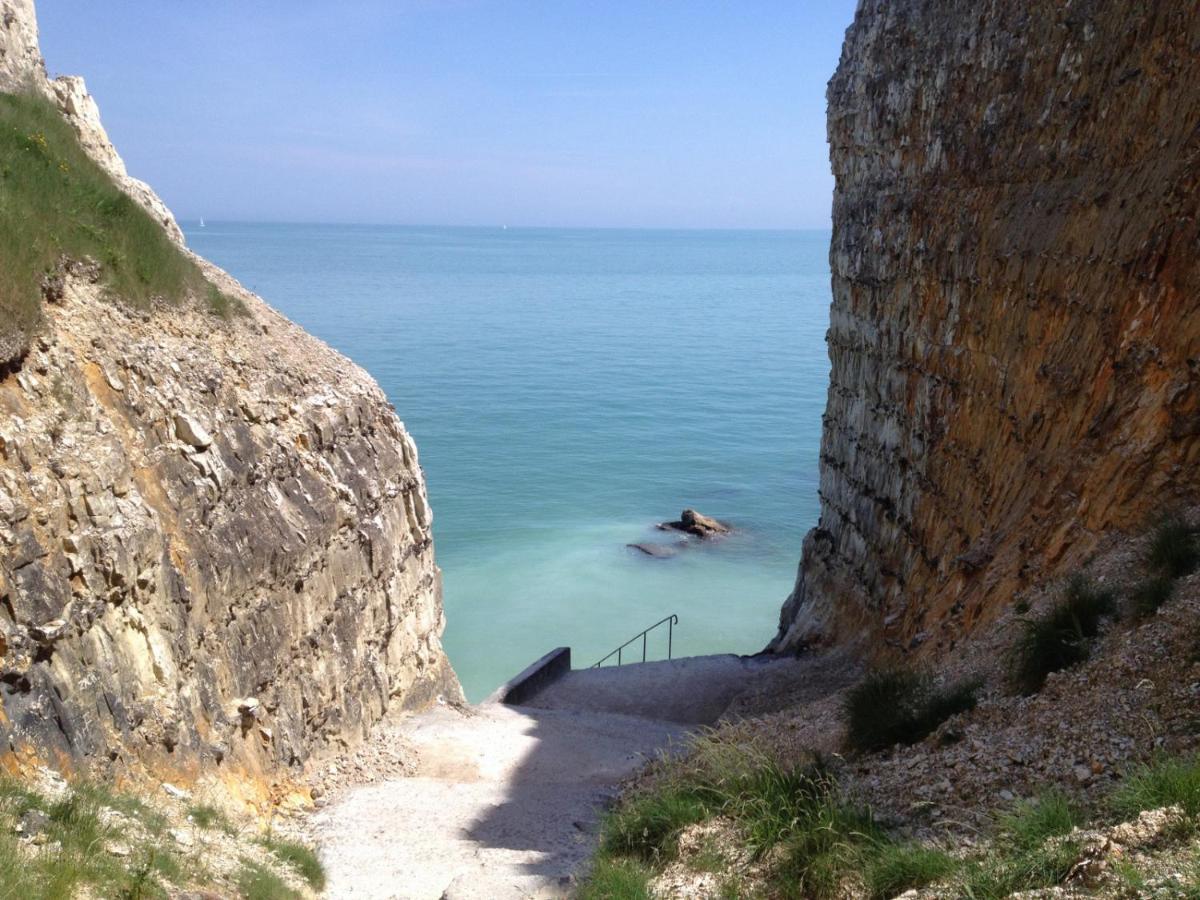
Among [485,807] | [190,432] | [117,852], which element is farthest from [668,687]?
[117,852]

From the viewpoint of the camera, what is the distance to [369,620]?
696 inches

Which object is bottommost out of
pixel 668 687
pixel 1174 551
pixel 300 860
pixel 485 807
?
pixel 668 687

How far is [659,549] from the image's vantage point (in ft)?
143

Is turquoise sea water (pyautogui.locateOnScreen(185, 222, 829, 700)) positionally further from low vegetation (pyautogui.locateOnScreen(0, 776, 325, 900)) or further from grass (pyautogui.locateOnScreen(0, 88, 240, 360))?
low vegetation (pyautogui.locateOnScreen(0, 776, 325, 900))

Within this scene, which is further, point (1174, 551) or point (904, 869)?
point (1174, 551)

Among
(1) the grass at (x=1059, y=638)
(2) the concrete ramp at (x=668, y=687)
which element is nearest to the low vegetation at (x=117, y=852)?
(1) the grass at (x=1059, y=638)

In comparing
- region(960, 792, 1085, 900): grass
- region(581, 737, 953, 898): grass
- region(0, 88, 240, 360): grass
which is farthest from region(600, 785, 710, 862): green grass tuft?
region(0, 88, 240, 360): grass

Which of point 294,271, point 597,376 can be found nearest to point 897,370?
point 597,376

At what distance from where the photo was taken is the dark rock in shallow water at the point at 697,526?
150ft

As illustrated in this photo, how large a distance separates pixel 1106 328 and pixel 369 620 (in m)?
11.8

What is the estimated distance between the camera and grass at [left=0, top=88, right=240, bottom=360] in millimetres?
11742

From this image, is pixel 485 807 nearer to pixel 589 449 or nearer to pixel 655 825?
pixel 655 825

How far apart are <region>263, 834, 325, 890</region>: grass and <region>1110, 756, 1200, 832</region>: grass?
23.9ft

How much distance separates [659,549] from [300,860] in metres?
33.4
